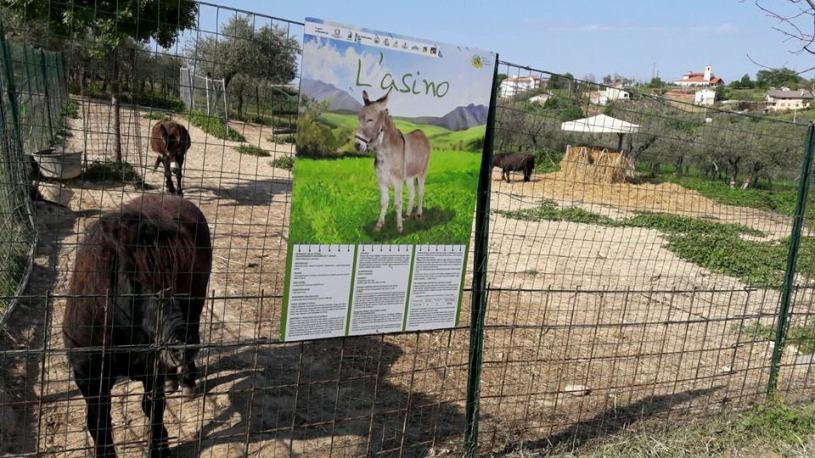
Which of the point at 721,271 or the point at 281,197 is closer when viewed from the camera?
the point at 721,271

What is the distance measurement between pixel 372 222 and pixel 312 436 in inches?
64.5

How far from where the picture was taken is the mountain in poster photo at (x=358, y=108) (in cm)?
277

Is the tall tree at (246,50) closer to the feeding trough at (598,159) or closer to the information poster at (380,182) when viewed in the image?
the information poster at (380,182)

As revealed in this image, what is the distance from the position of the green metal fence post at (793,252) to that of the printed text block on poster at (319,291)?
3591mm

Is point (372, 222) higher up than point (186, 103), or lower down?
lower down

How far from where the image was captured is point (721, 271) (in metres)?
9.90

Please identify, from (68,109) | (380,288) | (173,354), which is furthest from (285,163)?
(173,354)

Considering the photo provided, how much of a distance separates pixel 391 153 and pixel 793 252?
3520mm

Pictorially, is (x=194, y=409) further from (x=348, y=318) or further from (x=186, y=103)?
(x=186, y=103)

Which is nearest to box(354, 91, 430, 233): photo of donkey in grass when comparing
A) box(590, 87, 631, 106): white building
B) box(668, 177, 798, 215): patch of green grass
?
box(590, 87, 631, 106): white building

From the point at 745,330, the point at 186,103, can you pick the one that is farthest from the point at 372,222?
the point at 745,330

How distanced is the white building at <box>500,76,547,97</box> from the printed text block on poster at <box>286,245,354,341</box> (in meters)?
1.30

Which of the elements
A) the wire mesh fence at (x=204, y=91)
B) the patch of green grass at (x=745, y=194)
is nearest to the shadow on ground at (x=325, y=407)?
the wire mesh fence at (x=204, y=91)

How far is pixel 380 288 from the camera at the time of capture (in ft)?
10.6
